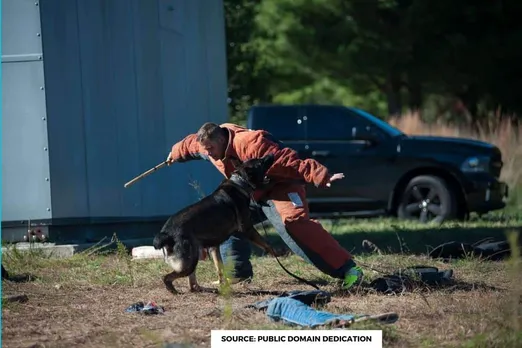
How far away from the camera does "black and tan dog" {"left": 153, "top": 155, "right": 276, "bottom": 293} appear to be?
7.89 meters

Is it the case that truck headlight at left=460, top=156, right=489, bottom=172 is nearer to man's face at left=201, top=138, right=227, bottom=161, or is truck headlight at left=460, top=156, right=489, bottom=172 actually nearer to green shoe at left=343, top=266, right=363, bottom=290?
green shoe at left=343, top=266, right=363, bottom=290

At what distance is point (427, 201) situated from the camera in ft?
51.0

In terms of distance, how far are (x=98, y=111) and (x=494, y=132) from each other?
13.1m

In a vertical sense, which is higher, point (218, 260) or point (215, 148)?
point (215, 148)

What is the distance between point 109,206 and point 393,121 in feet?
50.6

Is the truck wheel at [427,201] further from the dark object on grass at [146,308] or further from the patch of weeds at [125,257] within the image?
the dark object on grass at [146,308]

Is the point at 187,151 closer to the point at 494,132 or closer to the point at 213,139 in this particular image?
the point at 213,139

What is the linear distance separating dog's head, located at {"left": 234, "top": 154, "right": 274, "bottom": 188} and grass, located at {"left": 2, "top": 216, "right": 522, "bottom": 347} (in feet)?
2.99

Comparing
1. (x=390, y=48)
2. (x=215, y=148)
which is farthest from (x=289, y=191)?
(x=390, y=48)

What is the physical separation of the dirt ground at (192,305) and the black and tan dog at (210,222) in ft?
1.07

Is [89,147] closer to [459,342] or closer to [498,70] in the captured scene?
[459,342]

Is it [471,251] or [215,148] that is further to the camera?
[471,251]

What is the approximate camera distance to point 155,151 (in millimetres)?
11797

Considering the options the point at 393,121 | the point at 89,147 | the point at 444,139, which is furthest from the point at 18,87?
the point at 393,121
